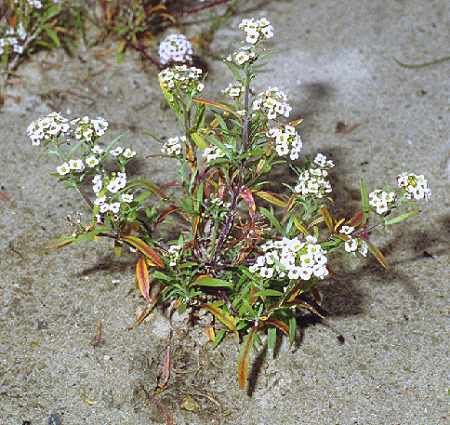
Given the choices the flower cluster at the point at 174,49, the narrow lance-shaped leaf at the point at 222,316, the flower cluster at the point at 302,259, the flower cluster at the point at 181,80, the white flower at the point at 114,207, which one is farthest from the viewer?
the flower cluster at the point at 174,49

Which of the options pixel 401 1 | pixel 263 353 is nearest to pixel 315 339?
pixel 263 353

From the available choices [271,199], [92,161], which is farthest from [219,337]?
[92,161]

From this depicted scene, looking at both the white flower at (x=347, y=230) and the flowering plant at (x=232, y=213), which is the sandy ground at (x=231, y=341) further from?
the white flower at (x=347, y=230)

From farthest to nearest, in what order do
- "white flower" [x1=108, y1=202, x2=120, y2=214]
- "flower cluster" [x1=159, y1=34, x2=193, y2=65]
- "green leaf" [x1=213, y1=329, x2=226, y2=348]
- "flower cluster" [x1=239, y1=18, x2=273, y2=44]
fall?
"flower cluster" [x1=159, y1=34, x2=193, y2=65] → "green leaf" [x1=213, y1=329, x2=226, y2=348] → "white flower" [x1=108, y1=202, x2=120, y2=214] → "flower cluster" [x1=239, y1=18, x2=273, y2=44]

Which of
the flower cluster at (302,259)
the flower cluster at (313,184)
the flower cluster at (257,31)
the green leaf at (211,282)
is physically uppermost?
the flower cluster at (257,31)

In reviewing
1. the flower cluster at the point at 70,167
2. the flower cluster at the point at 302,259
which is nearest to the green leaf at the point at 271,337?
the flower cluster at the point at 302,259

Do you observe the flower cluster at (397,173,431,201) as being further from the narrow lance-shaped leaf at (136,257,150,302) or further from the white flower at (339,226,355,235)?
the narrow lance-shaped leaf at (136,257,150,302)

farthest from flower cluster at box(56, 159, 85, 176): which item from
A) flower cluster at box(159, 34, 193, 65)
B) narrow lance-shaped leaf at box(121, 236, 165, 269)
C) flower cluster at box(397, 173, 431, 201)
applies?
flower cluster at box(159, 34, 193, 65)
